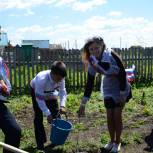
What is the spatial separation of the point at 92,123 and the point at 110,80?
2.32 metres

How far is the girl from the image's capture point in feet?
19.5

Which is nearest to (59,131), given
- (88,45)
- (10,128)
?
(10,128)

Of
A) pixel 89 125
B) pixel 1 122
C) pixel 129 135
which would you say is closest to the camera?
pixel 1 122

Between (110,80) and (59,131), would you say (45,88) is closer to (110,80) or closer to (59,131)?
(59,131)

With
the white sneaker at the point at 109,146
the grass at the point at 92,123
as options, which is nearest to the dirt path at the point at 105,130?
the grass at the point at 92,123

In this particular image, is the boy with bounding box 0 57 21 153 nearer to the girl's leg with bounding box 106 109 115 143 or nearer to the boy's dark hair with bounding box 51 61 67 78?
the boy's dark hair with bounding box 51 61 67 78

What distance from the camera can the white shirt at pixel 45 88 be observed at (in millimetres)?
6008

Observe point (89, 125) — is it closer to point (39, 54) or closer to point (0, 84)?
point (0, 84)

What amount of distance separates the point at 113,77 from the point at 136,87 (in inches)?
316

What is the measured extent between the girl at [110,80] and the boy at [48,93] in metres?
0.39

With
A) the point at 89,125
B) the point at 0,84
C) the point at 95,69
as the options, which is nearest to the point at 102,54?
the point at 95,69

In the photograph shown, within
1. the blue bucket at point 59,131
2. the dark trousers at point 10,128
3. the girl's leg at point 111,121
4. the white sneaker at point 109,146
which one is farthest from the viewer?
the white sneaker at point 109,146

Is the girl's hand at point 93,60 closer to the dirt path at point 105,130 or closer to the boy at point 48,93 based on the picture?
the boy at point 48,93

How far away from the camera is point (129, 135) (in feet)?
24.0
